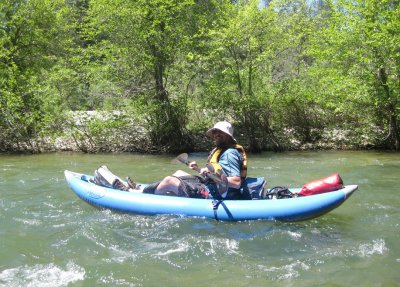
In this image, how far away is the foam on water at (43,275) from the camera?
3.59 m

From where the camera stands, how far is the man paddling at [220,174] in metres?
5.01

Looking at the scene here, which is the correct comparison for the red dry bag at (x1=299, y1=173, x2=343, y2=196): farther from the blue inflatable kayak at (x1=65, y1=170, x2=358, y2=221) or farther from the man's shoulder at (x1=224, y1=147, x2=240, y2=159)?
the man's shoulder at (x1=224, y1=147, x2=240, y2=159)

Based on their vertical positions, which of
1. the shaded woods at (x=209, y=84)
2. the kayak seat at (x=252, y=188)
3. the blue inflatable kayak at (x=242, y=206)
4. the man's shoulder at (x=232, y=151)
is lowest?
the blue inflatable kayak at (x=242, y=206)

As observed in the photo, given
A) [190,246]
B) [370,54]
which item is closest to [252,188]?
[190,246]

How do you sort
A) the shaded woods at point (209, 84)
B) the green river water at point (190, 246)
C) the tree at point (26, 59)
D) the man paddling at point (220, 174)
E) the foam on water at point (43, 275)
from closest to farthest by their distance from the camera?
the foam on water at point (43, 275) < the green river water at point (190, 246) < the man paddling at point (220, 174) < the shaded woods at point (209, 84) < the tree at point (26, 59)

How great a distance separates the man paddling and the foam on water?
1.79 m

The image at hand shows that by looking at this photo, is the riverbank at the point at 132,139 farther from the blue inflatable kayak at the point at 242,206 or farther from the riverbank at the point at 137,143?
the blue inflatable kayak at the point at 242,206

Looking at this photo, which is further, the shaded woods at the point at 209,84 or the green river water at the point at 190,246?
the shaded woods at the point at 209,84

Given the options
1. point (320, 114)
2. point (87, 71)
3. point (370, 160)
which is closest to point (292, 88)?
point (320, 114)

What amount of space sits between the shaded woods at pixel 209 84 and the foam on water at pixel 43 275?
7.56 m

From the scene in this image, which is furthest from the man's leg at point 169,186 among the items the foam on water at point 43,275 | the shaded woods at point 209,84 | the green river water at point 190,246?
the shaded woods at point 209,84

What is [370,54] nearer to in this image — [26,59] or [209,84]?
[209,84]

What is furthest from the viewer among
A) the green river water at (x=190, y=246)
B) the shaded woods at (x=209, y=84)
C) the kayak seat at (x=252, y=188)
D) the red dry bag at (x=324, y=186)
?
the shaded woods at (x=209, y=84)

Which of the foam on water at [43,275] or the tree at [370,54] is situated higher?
the tree at [370,54]
